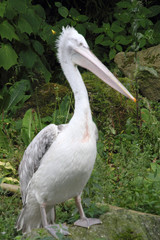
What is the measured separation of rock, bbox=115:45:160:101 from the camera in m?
7.03

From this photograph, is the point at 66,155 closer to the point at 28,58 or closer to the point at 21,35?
the point at 28,58

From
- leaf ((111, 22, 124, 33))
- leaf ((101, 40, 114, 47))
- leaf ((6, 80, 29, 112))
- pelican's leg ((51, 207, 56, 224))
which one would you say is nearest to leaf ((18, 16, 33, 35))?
leaf ((6, 80, 29, 112))

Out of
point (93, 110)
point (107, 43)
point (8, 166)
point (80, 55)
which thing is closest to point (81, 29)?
point (107, 43)

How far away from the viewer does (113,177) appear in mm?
4809

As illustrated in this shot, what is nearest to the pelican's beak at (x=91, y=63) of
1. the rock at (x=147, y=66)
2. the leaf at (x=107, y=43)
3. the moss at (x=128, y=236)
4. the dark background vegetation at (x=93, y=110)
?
the dark background vegetation at (x=93, y=110)

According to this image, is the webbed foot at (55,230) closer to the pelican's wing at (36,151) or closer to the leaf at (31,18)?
the pelican's wing at (36,151)

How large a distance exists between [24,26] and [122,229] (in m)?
4.21

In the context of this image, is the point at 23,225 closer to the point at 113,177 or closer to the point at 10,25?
the point at 113,177

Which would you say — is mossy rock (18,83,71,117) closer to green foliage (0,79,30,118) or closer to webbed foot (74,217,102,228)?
green foliage (0,79,30,118)

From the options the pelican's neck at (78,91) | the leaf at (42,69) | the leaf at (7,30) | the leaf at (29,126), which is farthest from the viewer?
the leaf at (42,69)

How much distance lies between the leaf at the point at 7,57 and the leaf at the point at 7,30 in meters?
0.26

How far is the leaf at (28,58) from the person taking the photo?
7.14 m

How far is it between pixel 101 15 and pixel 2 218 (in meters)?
5.68

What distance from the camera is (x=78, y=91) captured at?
359 cm
